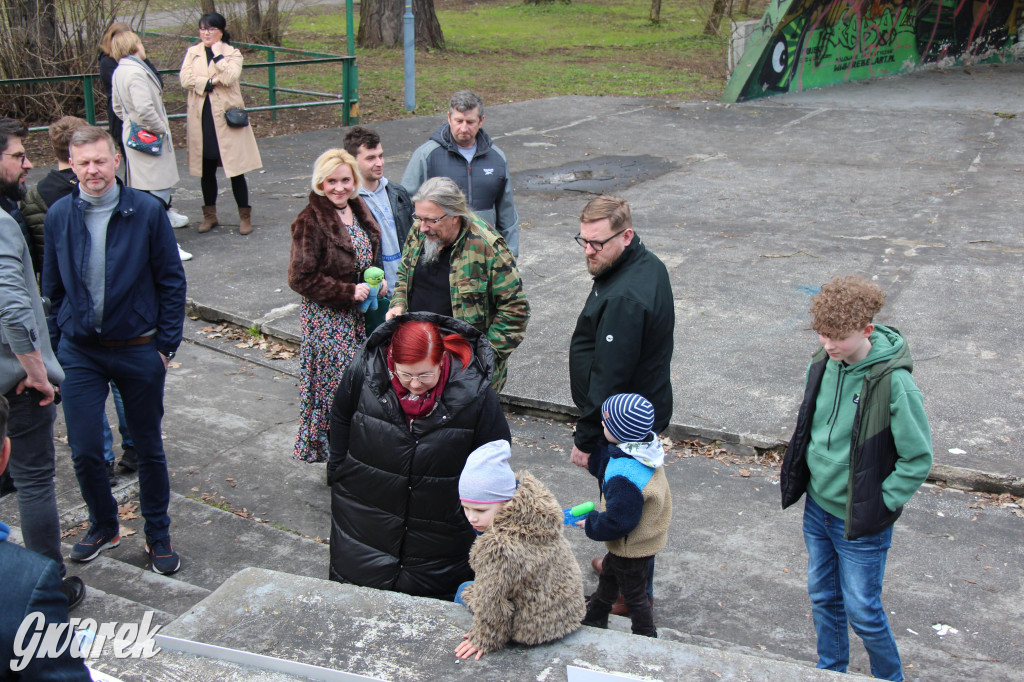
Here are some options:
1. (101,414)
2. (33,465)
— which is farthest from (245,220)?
(33,465)

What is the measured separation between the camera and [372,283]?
4871 mm

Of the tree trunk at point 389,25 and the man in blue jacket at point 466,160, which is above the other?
the tree trunk at point 389,25

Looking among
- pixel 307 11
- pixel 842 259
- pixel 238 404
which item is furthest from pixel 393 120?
pixel 307 11

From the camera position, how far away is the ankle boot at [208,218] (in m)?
9.28

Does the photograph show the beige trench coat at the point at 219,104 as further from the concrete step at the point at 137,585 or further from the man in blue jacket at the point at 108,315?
the concrete step at the point at 137,585

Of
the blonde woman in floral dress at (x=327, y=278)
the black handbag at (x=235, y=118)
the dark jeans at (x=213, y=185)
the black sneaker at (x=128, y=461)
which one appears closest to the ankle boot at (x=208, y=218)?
the dark jeans at (x=213, y=185)

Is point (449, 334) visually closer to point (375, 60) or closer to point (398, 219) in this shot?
point (398, 219)

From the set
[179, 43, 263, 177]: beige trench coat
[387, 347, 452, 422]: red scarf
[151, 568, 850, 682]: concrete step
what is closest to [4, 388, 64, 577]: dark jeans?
[151, 568, 850, 682]: concrete step

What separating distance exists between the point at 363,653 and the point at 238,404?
3608mm

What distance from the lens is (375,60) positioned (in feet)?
70.3

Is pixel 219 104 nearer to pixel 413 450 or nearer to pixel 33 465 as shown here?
pixel 33 465

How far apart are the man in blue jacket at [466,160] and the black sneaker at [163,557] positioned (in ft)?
8.32

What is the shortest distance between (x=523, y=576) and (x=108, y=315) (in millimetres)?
2464

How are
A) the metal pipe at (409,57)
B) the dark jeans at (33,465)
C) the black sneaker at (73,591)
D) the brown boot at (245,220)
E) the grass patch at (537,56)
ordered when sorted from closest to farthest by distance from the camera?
the black sneaker at (73,591) < the dark jeans at (33,465) < the brown boot at (245,220) < the metal pipe at (409,57) < the grass patch at (537,56)
